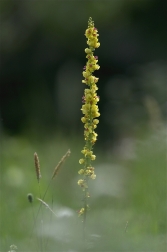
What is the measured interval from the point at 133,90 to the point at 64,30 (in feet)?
8.94

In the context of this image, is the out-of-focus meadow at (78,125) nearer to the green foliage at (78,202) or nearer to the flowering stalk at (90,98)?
the green foliage at (78,202)

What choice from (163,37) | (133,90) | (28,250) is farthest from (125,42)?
(28,250)

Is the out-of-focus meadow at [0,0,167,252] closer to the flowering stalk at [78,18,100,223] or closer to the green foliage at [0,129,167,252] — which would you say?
the green foliage at [0,129,167,252]

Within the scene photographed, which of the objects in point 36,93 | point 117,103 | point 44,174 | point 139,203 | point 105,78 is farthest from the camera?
point 105,78

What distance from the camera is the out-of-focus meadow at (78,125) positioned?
2.68 meters

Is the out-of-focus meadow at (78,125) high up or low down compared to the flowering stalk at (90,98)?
up

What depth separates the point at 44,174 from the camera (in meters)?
4.95

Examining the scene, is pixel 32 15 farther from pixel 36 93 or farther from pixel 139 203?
pixel 139 203

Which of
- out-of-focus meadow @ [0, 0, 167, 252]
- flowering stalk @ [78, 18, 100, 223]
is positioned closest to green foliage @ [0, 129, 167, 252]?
out-of-focus meadow @ [0, 0, 167, 252]

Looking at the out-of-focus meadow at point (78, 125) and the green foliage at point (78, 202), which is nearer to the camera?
the green foliage at point (78, 202)

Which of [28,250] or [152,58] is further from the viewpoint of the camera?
[152,58]

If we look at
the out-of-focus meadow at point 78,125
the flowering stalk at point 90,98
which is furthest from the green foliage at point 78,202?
the flowering stalk at point 90,98

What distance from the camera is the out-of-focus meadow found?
268 cm

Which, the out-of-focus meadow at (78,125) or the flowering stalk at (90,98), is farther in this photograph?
the out-of-focus meadow at (78,125)
